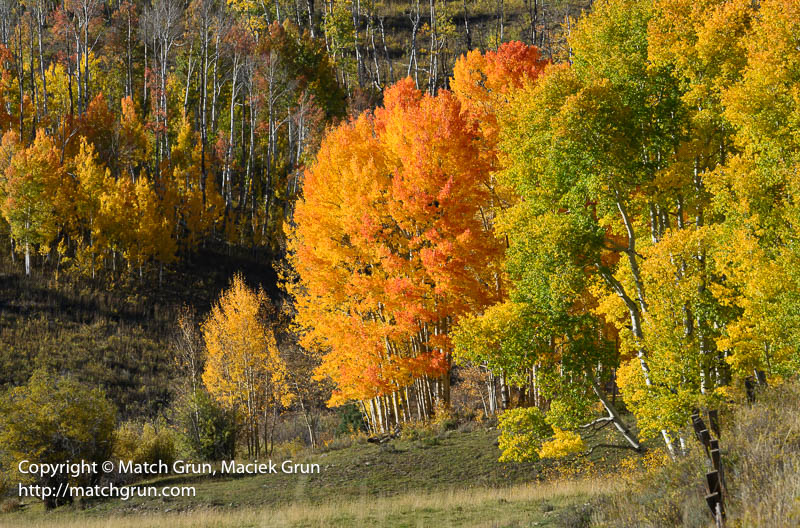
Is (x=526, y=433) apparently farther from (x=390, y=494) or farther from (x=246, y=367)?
(x=246, y=367)

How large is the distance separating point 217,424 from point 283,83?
34.1m

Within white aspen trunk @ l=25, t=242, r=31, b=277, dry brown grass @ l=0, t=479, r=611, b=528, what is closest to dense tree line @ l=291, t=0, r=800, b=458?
dry brown grass @ l=0, t=479, r=611, b=528

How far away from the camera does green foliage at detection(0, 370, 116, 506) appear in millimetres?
17875

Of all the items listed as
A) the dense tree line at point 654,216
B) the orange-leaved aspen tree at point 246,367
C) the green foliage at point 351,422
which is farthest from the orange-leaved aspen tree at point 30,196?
the dense tree line at point 654,216

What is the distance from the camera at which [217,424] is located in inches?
949

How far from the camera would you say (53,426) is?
18469mm

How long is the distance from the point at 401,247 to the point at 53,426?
39.5ft

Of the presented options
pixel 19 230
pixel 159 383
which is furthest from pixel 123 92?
pixel 159 383

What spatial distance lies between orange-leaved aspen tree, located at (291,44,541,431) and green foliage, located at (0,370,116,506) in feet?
23.2

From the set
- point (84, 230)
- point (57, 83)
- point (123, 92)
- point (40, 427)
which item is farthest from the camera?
point (123, 92)

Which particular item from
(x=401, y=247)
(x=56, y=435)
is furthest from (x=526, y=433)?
(x=56, y=435)

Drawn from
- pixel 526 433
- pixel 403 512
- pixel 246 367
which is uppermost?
pixel 246 367

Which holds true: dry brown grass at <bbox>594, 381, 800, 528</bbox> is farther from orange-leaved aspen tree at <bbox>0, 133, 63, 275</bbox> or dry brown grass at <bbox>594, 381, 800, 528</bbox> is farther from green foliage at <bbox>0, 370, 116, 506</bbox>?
orange-leaved aspen tree at <bbox>0, 133, 63, 275</bbox>

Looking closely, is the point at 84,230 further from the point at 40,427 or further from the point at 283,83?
the point at 40,427
